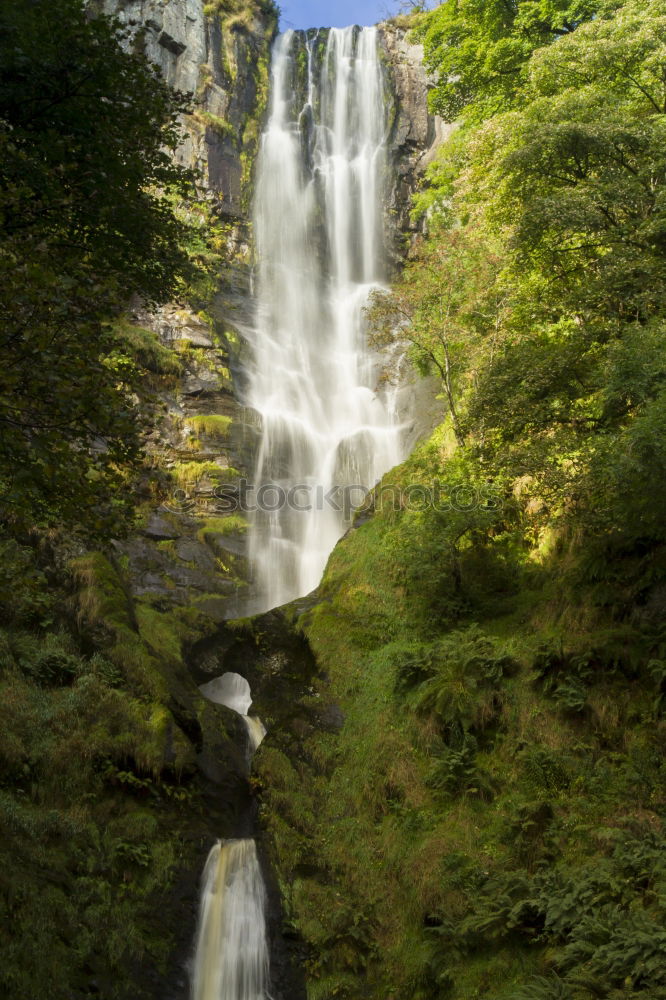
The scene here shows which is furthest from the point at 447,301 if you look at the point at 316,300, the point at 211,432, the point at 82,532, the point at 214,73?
the point at 214,73

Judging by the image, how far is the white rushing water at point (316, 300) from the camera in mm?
23703

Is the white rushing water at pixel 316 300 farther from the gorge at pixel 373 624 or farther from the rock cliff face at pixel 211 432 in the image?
the gorge at pixel 373 624

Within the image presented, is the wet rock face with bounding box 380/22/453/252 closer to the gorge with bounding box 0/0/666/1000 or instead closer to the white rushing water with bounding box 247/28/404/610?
the white rushing water with bounding box 247/28/404/610

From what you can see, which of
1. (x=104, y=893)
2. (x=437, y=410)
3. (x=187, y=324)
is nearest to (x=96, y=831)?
(x=104, y=893)

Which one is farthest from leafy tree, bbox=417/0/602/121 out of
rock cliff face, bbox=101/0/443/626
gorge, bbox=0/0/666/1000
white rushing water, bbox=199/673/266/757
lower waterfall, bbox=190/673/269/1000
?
lower waterfall, bbox=190/673/269/1000

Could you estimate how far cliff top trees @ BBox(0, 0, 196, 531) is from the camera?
550 cm

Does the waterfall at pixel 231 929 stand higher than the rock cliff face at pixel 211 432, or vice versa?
the rock cliff face at pixel 211 432

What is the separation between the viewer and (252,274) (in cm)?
3450

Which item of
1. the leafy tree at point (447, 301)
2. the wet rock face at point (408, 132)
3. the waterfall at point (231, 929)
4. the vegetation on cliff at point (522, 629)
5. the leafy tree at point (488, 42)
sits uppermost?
the wet rock face at point (408, 132)

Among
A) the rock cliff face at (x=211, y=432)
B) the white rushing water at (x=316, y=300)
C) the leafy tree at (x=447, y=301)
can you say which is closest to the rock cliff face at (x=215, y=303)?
the rock cliff face at (x=211, y=432)

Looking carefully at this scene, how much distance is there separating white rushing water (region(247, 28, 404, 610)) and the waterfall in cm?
1041

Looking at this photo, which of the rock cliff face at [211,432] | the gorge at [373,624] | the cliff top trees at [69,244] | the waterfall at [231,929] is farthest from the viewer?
the rock cliff face at [211,432]

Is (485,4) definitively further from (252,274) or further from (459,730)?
(459,730)

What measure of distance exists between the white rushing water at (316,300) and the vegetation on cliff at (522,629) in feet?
24.8
